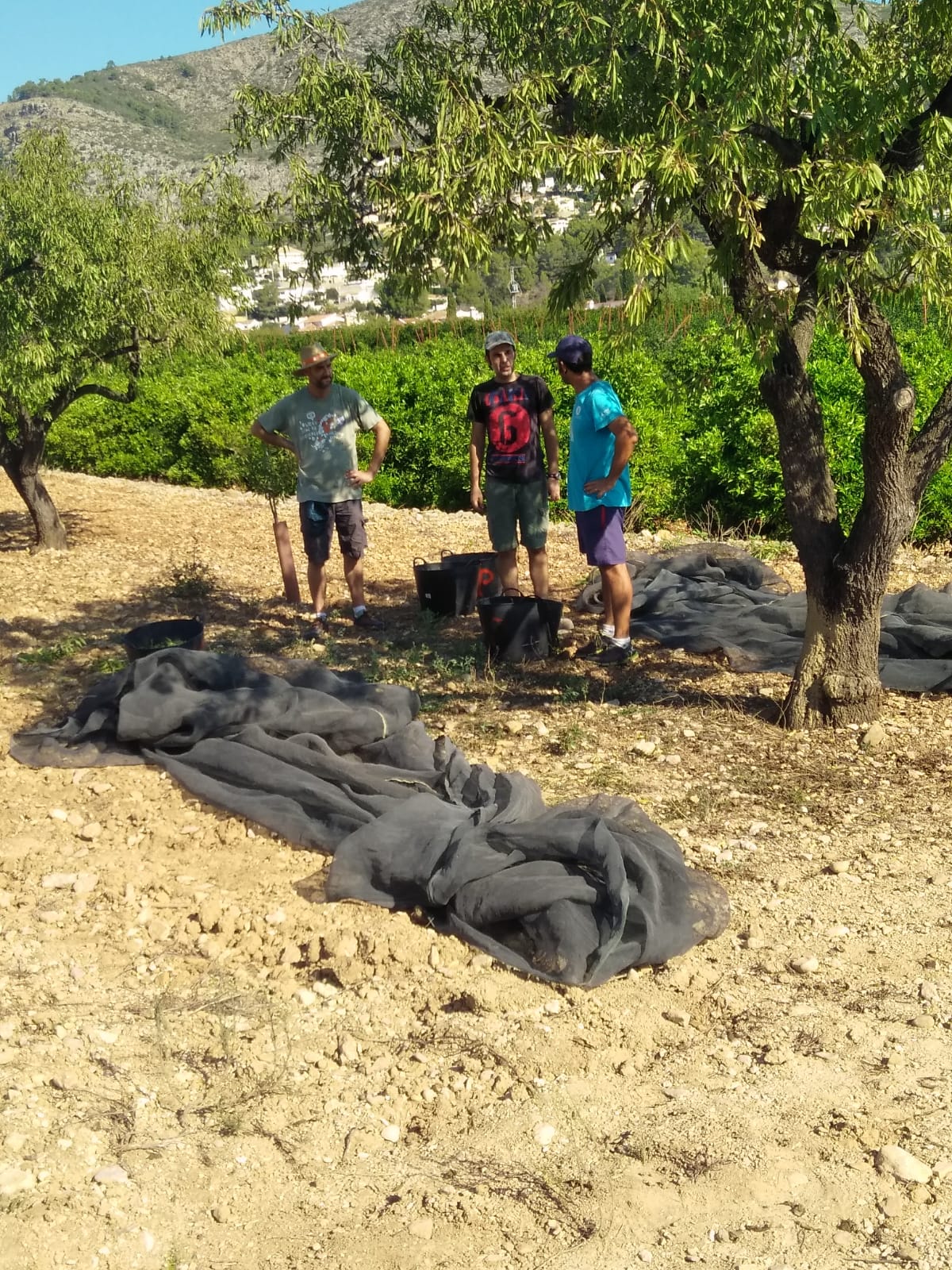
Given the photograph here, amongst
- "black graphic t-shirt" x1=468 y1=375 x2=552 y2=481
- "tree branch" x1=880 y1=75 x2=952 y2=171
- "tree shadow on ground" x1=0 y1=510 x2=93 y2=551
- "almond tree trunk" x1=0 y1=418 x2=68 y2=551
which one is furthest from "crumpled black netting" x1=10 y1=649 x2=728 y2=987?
"tree shadow on ground" x1=0 y1=510 x2=93 y2=551

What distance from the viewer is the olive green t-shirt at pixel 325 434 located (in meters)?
7.00

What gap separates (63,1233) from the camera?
282 cm

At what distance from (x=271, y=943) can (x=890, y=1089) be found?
1.94 meters

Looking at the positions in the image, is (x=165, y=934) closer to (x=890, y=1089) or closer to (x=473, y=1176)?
(x=473, y=1176)

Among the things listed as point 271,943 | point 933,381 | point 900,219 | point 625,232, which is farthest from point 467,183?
point 933,381

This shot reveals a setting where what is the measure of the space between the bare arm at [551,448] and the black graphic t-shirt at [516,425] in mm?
39

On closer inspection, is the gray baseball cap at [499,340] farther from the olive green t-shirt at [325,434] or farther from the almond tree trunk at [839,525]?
the almond tree trunk at [839,525]

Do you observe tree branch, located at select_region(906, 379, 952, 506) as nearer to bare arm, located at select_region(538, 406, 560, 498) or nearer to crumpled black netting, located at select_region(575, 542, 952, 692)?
crumpled black netting, located at select_region(575, 542, 952, 692)

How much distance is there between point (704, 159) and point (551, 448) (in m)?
2.92

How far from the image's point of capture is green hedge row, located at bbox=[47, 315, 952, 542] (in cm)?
895

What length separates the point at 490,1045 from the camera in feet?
11.6

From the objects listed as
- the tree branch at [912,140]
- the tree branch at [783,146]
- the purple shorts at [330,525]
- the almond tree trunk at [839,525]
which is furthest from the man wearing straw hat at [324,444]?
the tree branch at [912,140]

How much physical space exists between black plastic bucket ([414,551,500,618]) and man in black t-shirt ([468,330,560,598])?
18.3 inches

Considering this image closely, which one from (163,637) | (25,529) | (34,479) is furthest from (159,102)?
(163,637)
